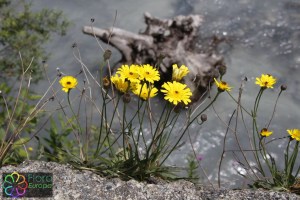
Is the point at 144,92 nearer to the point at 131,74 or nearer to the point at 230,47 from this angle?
the point at 131,74

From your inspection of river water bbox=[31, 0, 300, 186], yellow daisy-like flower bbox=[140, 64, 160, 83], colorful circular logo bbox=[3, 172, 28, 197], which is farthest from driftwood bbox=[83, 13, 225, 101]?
colorful circular logo bbox=[3, 172, 28, 197]

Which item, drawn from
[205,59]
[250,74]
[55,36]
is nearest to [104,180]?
[205,59]

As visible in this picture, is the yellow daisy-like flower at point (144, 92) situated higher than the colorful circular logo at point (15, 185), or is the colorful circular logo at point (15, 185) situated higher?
the yellow daisy-like flower at point (144, 92)

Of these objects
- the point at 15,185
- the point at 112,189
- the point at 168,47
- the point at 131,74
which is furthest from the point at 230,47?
the point at 15,185

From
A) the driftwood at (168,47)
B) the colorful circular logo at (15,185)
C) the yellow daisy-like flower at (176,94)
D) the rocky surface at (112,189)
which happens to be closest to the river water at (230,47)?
the driftwood at (168,47)

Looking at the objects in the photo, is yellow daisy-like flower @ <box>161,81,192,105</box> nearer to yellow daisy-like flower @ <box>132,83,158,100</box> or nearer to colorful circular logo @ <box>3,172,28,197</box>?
yellow daisy-like flower @ <box>132,83,158,100</box>

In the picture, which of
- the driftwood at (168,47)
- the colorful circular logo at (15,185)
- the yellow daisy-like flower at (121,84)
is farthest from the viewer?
the driftwood at (168,47)

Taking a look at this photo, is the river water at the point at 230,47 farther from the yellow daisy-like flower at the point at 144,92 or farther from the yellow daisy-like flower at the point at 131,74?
the yellow daisy-like flower at the point at 131,74
